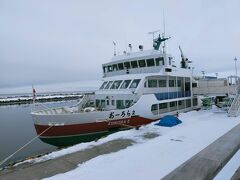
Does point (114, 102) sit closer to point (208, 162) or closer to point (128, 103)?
point (128, 103)

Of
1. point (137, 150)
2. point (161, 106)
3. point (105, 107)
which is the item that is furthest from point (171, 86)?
point (137, 150)

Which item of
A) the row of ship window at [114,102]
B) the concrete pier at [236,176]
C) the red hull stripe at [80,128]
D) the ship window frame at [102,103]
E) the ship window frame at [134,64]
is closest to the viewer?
the concrete pier at [236,176]

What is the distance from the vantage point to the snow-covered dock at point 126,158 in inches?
269

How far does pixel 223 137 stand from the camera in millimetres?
10688

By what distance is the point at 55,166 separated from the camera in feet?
24.5

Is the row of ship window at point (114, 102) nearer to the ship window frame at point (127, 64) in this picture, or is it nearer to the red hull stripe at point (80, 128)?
the red hull stripe at point (80, 128)

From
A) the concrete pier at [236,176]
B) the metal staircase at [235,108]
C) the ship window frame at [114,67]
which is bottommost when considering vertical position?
the concrete pier at [236,176]

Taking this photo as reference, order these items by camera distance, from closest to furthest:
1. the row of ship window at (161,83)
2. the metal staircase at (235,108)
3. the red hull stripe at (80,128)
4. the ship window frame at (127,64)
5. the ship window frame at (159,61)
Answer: the red hull stripe at (80,128) → the metal staircase at (235,108) → the row of ship window at (161,83) → the ship window frame at (159,61) → the ship window frame at (127,64)

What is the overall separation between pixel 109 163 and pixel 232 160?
408 centimetres

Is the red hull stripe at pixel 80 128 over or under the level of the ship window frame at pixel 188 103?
under

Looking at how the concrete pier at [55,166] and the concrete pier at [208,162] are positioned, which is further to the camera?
the concrete pier at [55,166]

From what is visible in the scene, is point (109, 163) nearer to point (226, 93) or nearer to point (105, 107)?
point (105, 107)

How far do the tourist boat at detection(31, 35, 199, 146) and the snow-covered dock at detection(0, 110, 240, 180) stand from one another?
358 centimetres

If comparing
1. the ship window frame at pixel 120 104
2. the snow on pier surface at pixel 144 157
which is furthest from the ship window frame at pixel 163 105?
the snow on pier surface at pixel 144 157
